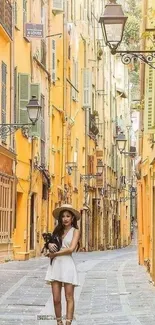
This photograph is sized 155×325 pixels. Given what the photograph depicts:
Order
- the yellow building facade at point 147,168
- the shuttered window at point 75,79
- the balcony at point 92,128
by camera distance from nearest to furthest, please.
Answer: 1. the yellow building facade at point 147,168
2. the shuttered window at point 75,79
3. the balcony at point 92,128

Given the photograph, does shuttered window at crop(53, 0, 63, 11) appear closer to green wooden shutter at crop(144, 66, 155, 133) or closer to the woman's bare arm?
green wooden shutter at crop(144, 66, 155, 133)

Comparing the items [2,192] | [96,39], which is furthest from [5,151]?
[96,39]

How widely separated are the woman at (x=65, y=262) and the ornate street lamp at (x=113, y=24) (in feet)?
8.01

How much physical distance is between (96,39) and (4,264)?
28.5m

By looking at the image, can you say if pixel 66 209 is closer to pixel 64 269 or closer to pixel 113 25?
pixel 64 269

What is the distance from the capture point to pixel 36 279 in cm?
1977

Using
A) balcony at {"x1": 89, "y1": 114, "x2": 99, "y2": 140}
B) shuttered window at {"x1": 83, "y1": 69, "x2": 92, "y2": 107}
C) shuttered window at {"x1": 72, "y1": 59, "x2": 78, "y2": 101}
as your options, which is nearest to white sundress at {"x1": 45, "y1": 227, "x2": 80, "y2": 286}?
shuttered window at {"x1": 72, "y1": 59, "x2": 78, "y2": 101}

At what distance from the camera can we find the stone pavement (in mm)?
12521

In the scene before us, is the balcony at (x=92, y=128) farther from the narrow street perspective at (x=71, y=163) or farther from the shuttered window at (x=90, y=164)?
the shuttered window at (x=90, y=164)

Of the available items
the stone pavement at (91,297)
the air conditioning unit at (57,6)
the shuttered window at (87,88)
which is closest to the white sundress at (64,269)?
the stone pavement at (91,297)

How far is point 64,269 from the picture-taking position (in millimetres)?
10828

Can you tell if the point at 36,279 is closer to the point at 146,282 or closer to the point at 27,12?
the point at 146,282

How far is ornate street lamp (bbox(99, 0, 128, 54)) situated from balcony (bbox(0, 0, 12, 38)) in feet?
41.8

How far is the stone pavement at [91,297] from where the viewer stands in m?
12.5
